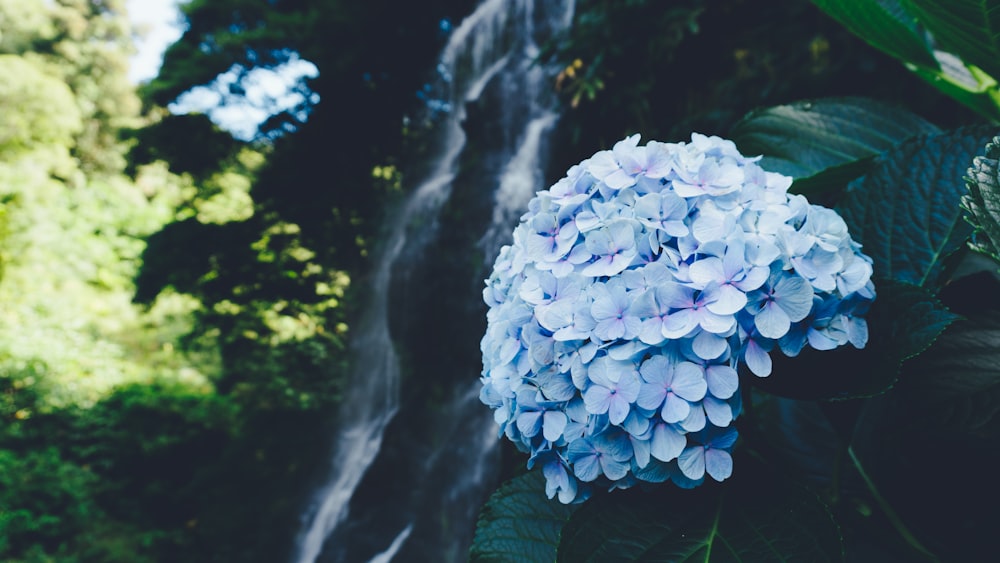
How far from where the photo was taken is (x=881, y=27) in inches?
27.5

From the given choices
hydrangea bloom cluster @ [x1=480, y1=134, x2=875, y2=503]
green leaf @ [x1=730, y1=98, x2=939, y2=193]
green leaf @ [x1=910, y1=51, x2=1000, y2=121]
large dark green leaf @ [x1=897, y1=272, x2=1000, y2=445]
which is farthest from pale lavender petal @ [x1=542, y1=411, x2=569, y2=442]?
green leaf @ [x1=910, y1=51, x2=1000, y2=121]

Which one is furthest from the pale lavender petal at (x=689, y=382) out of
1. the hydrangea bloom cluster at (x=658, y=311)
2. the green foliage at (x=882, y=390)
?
the green foliage at (x=882, y=390)

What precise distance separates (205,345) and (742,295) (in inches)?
272

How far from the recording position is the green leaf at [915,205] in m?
0.65

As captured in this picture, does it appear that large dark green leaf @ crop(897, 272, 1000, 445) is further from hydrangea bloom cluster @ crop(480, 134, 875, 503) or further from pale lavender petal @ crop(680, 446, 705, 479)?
pale lavender petal @ crop(680, 446, 705, 479)

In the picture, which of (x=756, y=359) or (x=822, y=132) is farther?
(x=822, y=132)

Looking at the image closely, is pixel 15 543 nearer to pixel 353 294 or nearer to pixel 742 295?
pixel 353 294

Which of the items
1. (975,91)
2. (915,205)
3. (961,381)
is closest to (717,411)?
(961,381)

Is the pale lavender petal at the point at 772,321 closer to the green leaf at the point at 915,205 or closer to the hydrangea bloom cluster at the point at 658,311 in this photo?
the hydrangea bloom cluster at the point at 658,311

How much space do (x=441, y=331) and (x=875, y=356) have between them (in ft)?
15.2

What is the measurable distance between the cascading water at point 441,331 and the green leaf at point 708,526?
3585mm

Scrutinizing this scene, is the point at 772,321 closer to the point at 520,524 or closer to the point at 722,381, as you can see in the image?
the point at 722,381

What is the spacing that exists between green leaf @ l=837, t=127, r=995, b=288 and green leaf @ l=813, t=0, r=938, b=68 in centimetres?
13

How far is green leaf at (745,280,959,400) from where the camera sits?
510 mm
